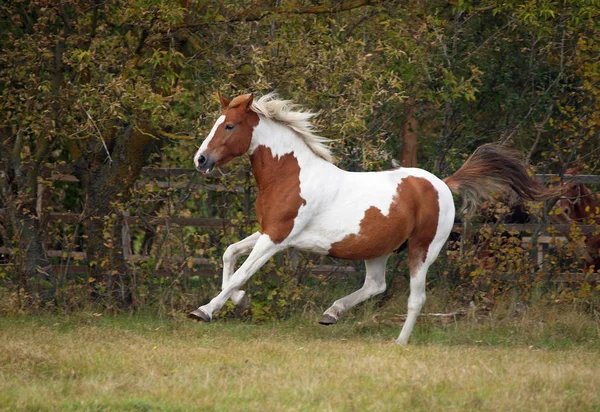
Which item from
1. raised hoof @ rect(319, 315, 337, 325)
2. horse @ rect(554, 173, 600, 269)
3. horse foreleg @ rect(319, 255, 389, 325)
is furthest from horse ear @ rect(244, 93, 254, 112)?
horse @ rect(554, 173, 600, 269)

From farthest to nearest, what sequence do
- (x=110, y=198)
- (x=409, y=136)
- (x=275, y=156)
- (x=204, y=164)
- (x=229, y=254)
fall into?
(x=409, y=136), (x=110, y=198), (x=275, y=156), (x=229, y=254), (x=204, y=164)

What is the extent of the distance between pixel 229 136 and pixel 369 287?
1.99m

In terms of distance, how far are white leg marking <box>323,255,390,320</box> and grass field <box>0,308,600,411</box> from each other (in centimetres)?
35

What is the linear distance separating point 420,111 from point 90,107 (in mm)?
3754

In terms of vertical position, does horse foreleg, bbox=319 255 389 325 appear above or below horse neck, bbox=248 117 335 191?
below

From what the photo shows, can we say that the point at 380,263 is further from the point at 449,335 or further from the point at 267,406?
the point at 267,406

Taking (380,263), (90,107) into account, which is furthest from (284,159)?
(90,107)

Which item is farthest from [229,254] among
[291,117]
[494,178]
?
[494,178]

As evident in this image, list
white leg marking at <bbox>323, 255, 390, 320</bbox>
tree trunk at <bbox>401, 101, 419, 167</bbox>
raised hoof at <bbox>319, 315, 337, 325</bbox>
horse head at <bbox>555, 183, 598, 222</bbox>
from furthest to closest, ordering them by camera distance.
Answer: horse head at <bbox>555, 183, 598, 222</bbox> < tree trunk at <bbox>401, 101, 419, 167</bbox> < white leg marking at <bbox>323, 255, 390, 320</bbox> < raised hoof at <bbox>319, 315, 337, 325</bbox>

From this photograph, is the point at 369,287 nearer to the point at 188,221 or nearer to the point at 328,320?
the point at 328,320

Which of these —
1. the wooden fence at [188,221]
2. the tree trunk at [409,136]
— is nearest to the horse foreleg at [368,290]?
the wooden fence at [188,221]

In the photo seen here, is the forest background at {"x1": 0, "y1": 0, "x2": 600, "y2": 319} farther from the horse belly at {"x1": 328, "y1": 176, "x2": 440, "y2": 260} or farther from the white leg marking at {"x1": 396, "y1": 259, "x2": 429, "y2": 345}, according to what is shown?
the white leg marking at {"x1": 396, "y1": 259, "x2": 429, "y2": 345}

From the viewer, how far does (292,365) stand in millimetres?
7457

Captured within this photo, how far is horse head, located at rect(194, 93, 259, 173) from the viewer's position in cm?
869
